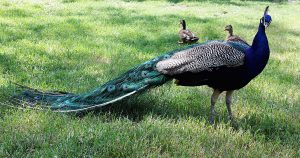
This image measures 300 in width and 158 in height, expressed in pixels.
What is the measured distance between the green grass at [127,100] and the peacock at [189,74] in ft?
0.64

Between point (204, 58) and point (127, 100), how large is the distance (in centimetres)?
102

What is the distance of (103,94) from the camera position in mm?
4668

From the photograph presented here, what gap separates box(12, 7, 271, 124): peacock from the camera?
428cm

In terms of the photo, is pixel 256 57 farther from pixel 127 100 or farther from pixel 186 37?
pixel 186 37

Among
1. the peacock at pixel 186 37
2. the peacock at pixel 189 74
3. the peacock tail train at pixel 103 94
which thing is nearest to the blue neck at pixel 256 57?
the peacock at pixel 189 74

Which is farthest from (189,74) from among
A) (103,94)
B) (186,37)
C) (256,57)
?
(186,37)

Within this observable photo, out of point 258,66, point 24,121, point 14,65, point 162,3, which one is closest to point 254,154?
point 258,66

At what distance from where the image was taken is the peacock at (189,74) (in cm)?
428

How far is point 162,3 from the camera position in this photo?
54.9ft

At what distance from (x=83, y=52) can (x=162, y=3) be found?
9494 mm

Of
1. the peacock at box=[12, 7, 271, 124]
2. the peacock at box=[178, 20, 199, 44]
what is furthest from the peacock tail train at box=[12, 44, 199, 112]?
the peacock at box=[178, 20, 199, 44]

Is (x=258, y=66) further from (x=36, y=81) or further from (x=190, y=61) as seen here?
(x=36, y=81)

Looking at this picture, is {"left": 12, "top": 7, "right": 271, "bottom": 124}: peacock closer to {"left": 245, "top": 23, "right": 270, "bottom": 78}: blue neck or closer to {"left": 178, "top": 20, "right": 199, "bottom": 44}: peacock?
{"left": 245, "top": 23, "right": 270, "bottom": 78}: blue neck

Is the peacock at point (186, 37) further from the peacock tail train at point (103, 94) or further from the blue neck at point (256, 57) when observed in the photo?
the blue neck at point (256, 57)
